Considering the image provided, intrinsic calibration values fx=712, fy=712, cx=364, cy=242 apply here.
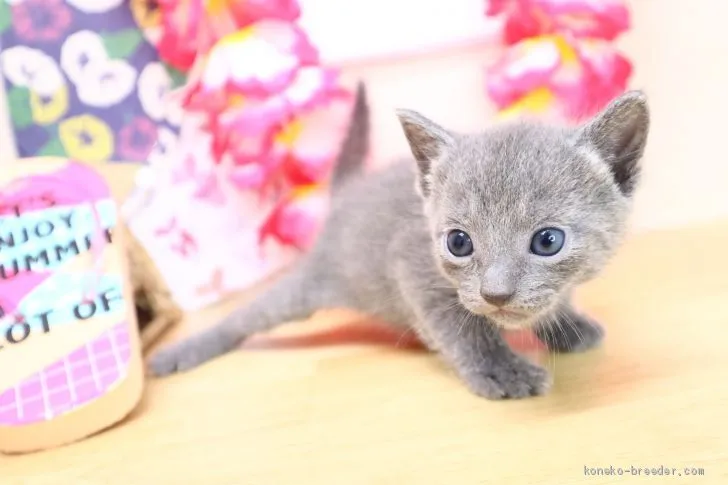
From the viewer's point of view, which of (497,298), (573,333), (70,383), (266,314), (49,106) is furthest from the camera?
(49,106)

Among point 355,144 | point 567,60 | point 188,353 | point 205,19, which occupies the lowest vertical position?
point 188,353

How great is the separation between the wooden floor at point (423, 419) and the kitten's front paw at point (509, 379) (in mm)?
15

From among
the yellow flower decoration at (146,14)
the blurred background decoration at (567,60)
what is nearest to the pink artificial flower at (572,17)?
the blurred background decoration at (567,60)

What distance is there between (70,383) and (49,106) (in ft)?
1.89

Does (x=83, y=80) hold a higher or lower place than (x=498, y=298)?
higher

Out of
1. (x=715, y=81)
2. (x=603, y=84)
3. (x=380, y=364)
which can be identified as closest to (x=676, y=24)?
(x=715, y=81)

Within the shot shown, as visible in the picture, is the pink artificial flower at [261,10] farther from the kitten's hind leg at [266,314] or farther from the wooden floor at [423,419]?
the wooden floor at [423,419]

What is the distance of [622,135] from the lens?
82 cm

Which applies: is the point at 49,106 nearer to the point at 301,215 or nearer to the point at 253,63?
the point at 253,63

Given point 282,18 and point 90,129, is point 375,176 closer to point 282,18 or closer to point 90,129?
point 282,18

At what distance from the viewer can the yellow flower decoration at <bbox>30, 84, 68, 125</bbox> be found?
1257 millimetres

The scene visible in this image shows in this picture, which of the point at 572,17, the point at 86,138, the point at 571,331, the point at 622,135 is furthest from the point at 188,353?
the point at 572,17

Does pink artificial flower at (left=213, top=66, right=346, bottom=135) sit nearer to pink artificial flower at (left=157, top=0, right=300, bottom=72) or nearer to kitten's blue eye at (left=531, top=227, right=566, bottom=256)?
pink artificial flower at (left=157, top=0, right=300, bottom=72)

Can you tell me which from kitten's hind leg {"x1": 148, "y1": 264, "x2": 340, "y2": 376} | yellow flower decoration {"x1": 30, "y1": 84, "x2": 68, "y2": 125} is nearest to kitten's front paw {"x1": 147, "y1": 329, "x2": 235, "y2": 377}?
kitten's hind leg {"x1": 148, "y1": 264, "x2": 340, "y2": 376}
